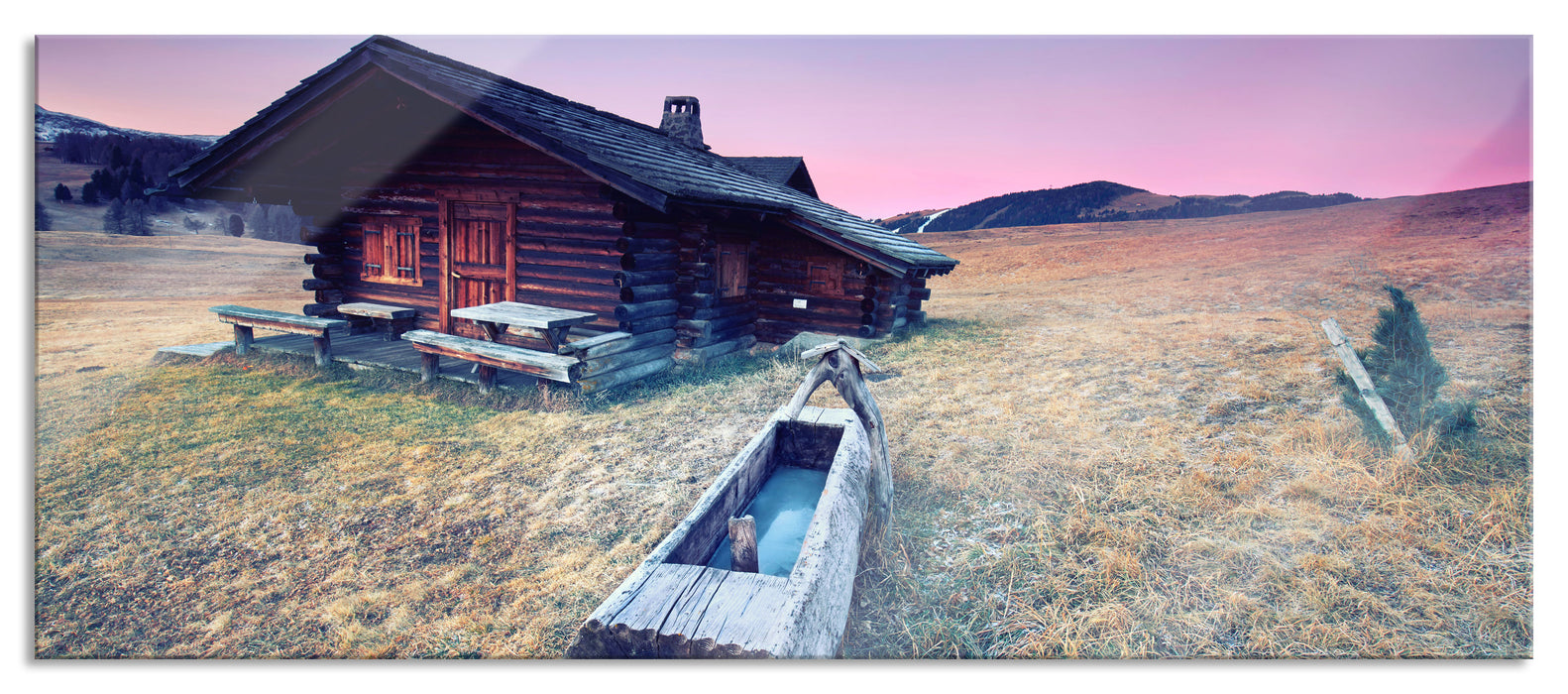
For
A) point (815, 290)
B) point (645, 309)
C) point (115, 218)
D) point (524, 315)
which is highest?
point (115, 218)

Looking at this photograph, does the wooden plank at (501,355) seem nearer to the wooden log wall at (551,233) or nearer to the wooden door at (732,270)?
the wooden log wall at (551,233)

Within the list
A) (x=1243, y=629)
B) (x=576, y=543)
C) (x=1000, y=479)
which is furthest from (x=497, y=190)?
(x=1243, y=629)

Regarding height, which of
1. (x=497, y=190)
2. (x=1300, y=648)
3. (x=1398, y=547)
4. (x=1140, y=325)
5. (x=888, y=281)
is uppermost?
(x=497, y=190)

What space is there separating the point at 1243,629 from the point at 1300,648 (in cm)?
20

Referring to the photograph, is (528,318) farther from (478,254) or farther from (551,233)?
(478,254)

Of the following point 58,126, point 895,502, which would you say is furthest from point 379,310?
point 895,502

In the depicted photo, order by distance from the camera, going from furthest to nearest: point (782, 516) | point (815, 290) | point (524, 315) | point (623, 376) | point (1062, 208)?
1. point (1062, 208)
2. point (815, 290)
3. point (623, 376)
4. point (524, 315)
5. point (782, 516)

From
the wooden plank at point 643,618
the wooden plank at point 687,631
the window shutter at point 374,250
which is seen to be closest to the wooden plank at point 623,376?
the window shutter at point 374,250

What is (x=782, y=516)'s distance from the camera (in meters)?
3.81

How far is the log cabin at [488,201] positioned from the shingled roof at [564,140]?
3 centimetres

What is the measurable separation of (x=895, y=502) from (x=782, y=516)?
0.96 m

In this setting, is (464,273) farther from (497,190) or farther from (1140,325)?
(1140,325)

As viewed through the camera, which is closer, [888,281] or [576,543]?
Result: [576,543]

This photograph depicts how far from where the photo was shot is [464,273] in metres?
8.32
